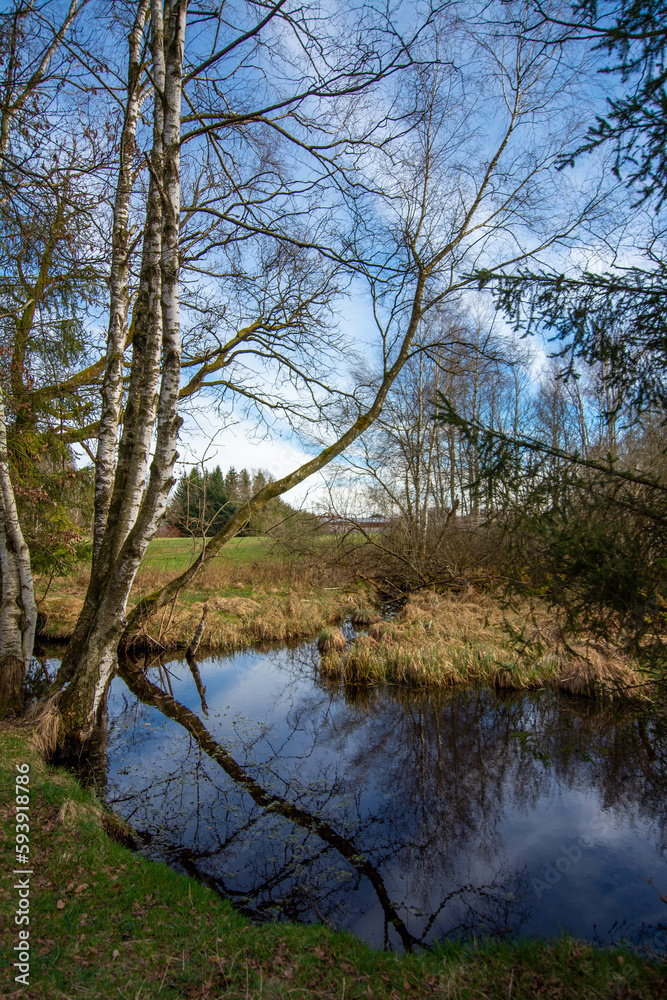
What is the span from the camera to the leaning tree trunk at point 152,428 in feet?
17.8

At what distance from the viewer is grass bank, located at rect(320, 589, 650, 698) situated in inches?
325

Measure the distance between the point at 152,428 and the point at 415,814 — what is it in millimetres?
4945

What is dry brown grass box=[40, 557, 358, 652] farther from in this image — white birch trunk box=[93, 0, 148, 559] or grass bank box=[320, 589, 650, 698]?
white birch trunk box=[93, 0, 148, 559]

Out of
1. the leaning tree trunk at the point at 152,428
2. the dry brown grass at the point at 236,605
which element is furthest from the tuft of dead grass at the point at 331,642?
the leaning tree trunk at the point at 152,428

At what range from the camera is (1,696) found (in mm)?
6301

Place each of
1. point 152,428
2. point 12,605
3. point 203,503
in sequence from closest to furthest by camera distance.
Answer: point 152,428 < point 12,605 < point 203,503

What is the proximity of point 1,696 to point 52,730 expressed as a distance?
1.31 m

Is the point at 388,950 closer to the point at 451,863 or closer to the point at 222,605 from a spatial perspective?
the point at 451,863

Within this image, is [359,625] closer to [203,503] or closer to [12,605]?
[203,503]

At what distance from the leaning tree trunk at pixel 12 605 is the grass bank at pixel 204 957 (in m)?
2.96

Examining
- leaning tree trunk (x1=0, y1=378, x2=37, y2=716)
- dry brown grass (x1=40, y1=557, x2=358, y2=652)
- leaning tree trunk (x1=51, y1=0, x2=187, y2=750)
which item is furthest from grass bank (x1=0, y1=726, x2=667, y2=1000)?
dry brown grass (x1=40, y1=557, x2=358, y2=652)

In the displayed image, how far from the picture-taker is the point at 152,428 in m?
5.65

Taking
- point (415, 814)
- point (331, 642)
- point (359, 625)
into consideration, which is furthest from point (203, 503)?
point (359, 625)

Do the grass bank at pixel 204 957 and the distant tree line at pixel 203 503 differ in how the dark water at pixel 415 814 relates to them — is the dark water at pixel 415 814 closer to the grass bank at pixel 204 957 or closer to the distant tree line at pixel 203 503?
the grass bank at pixel 204 957
